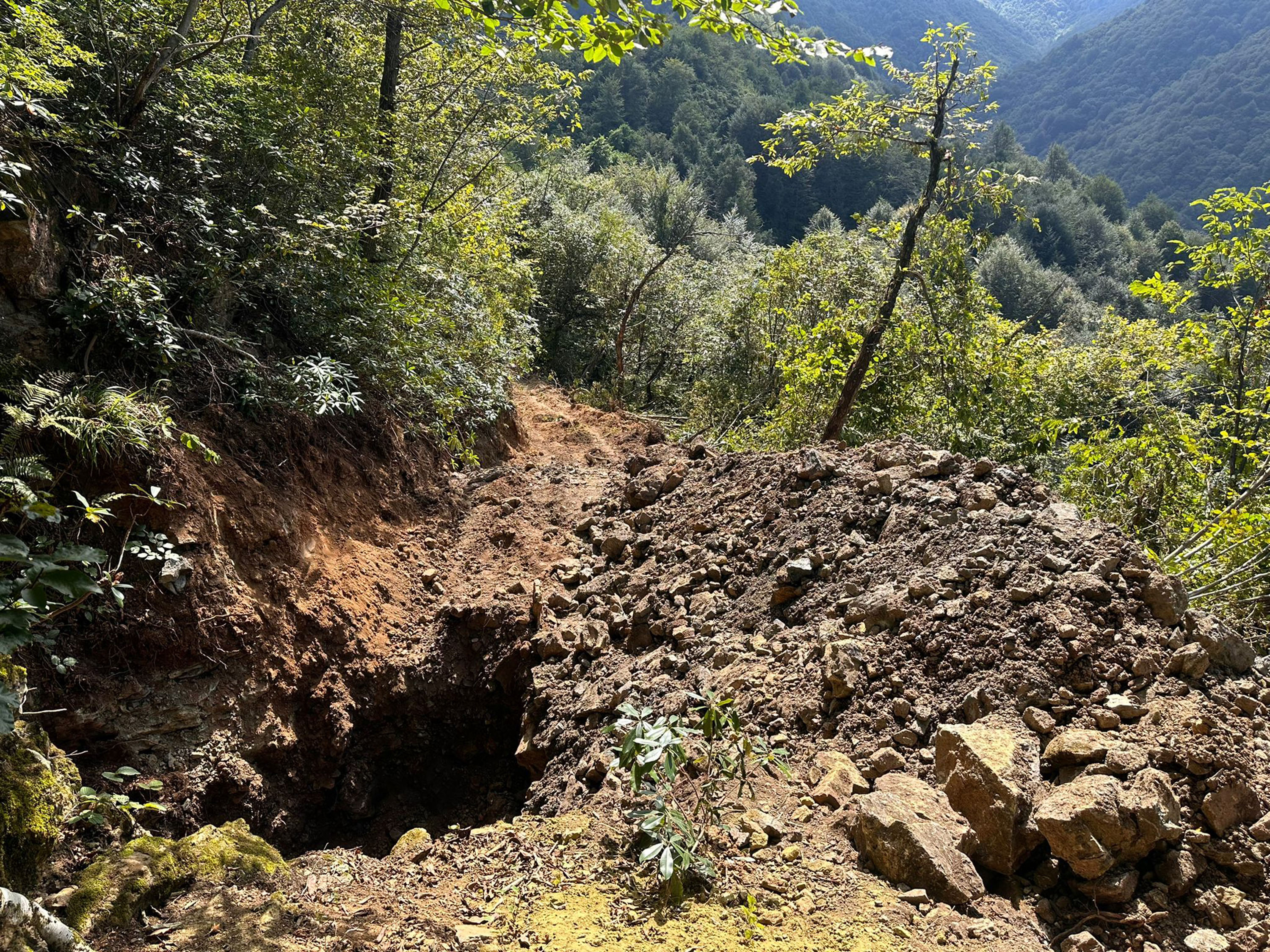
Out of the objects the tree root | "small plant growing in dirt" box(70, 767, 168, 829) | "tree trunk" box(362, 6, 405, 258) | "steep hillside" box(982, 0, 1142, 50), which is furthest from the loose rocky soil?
"steep hillside" box(982, 0, 1142, 50)

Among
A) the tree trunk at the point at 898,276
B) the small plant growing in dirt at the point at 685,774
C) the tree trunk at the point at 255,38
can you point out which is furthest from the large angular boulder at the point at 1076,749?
the tree trunk at the point at 255,38

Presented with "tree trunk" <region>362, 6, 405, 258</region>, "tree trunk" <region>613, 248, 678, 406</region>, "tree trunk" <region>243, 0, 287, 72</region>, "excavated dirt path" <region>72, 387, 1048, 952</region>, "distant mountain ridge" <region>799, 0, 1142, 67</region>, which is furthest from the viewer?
"distant mountain ridge" <region>799, 0, 1142, 67</region>

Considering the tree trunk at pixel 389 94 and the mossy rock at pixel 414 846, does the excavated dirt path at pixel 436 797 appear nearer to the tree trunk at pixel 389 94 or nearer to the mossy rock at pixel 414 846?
the mossy rock at pixel 414 846

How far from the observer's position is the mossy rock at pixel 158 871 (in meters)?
2.52

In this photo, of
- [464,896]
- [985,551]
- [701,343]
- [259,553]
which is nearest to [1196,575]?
[985,551]

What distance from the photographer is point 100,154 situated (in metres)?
4.21

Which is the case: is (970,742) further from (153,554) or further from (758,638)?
(153,554)

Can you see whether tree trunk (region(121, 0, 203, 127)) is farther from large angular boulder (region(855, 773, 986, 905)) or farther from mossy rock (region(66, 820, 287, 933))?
large angular boulder (region(855, 773, 986, 905))

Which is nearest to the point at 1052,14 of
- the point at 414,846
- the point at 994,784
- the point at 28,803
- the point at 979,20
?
the point at 979,20

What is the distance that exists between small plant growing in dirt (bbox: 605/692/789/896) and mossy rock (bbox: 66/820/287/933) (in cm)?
154

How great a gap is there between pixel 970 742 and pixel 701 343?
1530 cm

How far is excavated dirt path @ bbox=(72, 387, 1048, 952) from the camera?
2443 mm

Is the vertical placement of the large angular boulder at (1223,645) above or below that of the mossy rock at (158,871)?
above

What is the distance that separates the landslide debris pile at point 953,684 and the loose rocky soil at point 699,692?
1 centimetres
